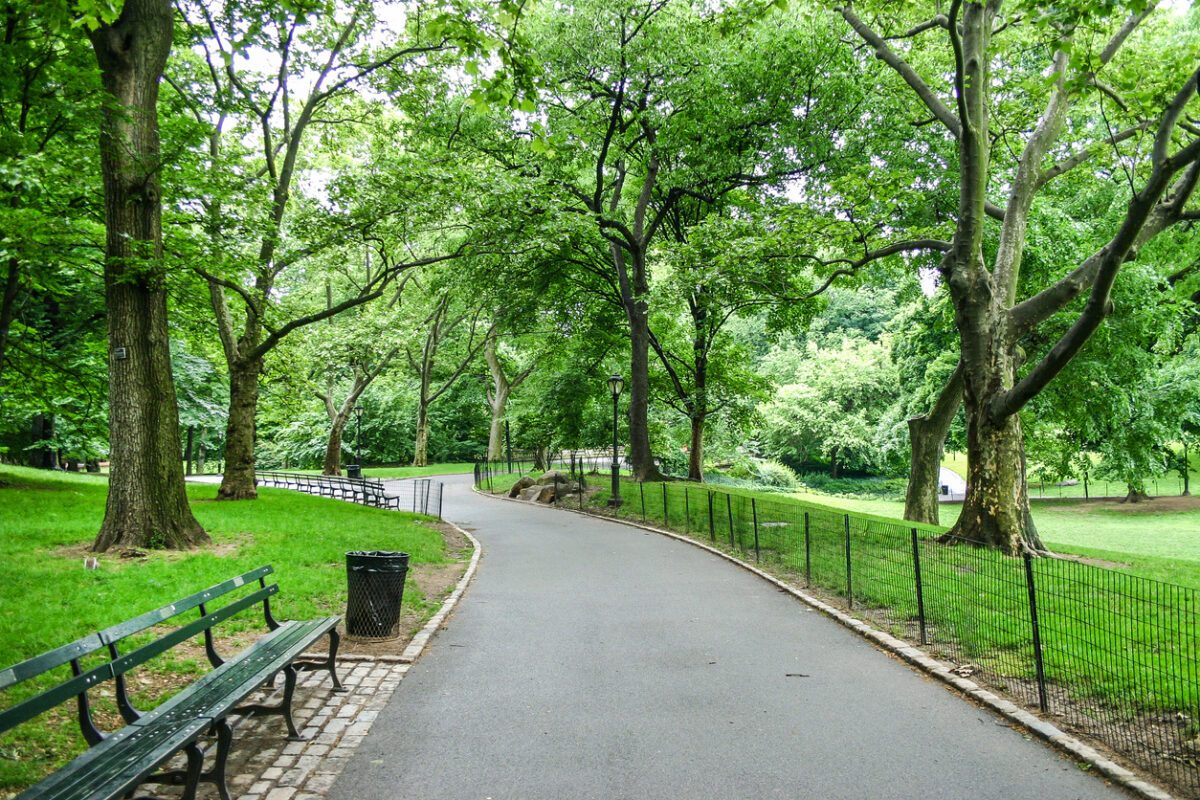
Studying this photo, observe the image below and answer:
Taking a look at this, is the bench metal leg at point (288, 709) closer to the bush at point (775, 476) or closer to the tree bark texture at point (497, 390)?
the tree bark texture at point (497, 390)

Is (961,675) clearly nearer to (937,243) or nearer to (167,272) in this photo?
(937,243)

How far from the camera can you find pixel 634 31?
2083 centimetres

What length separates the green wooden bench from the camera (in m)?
3.29

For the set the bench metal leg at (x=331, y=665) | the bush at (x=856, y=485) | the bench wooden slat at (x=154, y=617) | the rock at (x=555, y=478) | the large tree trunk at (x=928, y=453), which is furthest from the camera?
the bush at (x=856, y=485)

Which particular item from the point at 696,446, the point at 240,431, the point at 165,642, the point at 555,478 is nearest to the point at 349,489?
the point at 555,478

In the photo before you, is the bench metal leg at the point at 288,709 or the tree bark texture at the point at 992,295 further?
the tree bark texture at the point at 992,295

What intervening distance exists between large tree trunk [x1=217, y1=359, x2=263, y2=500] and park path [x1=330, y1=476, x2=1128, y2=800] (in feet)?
38.2

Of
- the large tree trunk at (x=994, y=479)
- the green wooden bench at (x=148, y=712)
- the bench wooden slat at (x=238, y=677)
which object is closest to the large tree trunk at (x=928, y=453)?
the large tree trunk at (x=994, y=479)

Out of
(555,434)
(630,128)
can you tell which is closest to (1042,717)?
(630,128)

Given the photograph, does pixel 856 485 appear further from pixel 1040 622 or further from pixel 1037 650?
pixel 1037 650

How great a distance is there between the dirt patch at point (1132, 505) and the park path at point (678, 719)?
98.9ft

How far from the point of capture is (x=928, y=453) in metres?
17.6

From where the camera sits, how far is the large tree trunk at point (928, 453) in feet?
57.3

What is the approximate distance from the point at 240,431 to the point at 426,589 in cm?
1042
